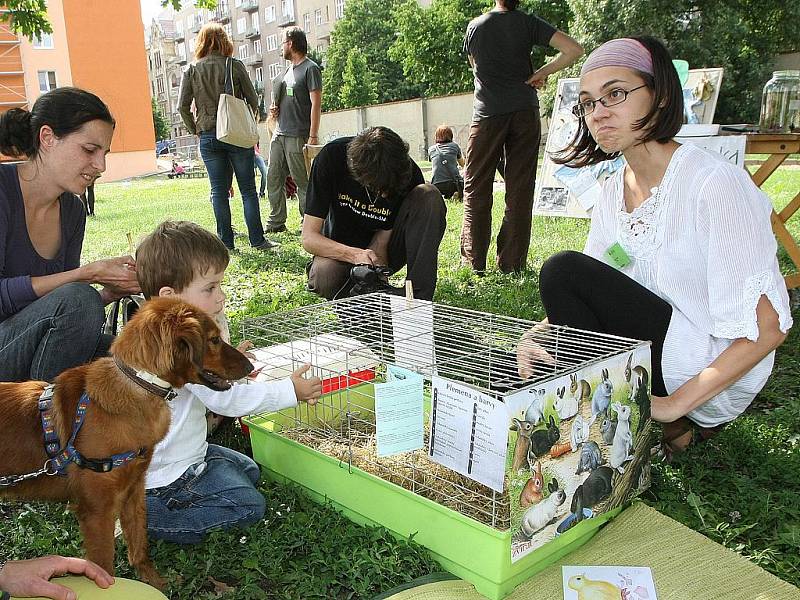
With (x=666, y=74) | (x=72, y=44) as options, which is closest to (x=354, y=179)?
(x=666, y=74)

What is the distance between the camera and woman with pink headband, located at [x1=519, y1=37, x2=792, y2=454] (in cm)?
215

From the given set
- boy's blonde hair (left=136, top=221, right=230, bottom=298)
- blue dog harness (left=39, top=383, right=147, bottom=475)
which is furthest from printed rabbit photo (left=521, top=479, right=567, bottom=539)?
boy's blonde hair (left=136, top=221, right=230, bottom=298)

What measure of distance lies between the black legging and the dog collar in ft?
4.43

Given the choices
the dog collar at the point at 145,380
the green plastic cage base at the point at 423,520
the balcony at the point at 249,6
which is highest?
the balcony at the point at 249,6

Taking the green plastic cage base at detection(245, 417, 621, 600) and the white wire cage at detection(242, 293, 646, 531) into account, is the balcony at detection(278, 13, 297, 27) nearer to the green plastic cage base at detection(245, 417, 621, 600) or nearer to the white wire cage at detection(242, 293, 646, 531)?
the white wire cage at detection(242, 293, 646, 531)

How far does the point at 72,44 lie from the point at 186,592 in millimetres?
38883

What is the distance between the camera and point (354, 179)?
3588 mm

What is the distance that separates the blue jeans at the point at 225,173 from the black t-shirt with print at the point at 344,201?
2.97m

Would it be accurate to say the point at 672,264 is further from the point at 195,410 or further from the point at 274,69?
the point at 274,69

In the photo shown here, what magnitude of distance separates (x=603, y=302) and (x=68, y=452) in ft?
5.64

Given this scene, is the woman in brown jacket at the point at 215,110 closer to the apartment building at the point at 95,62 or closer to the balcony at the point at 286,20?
the apartment building at the point at 95,62

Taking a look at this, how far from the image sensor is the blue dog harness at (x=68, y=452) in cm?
175

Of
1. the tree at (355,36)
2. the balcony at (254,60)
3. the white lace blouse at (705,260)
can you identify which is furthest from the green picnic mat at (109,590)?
the balcony at (254,60)

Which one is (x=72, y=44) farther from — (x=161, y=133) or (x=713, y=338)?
(x=713, y=338)
